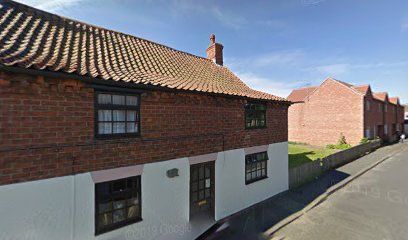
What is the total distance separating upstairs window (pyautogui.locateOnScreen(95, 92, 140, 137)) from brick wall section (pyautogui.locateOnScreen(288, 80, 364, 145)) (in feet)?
89.7

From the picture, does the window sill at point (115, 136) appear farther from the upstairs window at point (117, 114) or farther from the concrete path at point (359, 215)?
the concrete path at point (359, 215)

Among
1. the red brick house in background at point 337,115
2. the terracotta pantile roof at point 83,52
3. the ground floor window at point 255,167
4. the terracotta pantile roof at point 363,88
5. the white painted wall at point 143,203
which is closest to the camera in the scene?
the white painted wall at point 143,203

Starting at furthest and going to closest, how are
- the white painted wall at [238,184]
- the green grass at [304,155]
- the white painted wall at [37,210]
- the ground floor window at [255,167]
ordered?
the green grass at [304,155], the ground floor window at [255,167], the white painted wall at [238,184], the white painted wall at [37,210]

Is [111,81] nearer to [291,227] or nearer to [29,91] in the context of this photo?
[29,91]

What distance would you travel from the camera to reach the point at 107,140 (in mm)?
5719

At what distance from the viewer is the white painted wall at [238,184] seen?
8.45 m

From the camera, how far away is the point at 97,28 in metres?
9.20

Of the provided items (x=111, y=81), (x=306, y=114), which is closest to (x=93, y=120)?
(x=111, y=81)

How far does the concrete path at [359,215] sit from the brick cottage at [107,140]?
248 centimetres

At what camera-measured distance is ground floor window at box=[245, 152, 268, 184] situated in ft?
31.6

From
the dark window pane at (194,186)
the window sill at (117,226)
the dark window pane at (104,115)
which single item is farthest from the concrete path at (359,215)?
the dark window pane at (104,115)

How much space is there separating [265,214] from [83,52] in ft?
28.5

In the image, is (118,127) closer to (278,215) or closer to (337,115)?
(278,215)

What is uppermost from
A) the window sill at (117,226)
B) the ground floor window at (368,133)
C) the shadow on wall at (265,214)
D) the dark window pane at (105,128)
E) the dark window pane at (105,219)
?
the dark window pane at (105,128)
